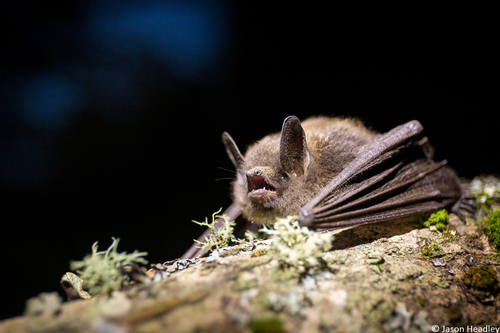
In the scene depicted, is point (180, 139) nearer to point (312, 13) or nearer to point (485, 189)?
point (312, 13)

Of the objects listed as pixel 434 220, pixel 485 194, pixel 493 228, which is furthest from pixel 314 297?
pixel 485 194

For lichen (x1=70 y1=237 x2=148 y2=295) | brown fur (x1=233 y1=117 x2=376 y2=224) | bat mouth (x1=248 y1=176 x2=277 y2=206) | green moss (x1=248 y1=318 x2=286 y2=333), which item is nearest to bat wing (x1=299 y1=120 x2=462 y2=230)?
brown fur (x1=233 y1=117 x2=376 y2=224)

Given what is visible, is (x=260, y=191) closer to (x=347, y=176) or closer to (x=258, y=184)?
(x=258, y=184)

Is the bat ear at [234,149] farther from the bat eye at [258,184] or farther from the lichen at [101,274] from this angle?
the lichen at [101,274]

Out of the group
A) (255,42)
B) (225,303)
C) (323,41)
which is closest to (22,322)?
(225,303)

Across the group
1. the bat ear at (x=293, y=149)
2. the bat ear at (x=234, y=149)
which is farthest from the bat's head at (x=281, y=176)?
the bat ear at (x=234, y=149)
